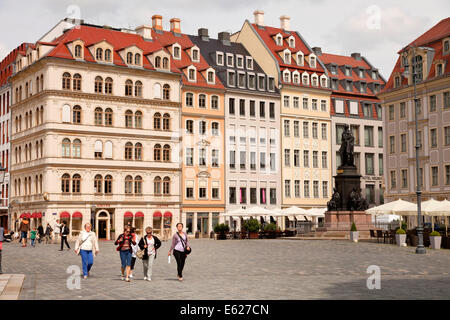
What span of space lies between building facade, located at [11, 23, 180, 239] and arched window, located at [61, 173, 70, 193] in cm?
9

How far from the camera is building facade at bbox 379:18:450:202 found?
64.8m

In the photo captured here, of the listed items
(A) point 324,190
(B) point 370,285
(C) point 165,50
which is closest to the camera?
(B) point 370,285

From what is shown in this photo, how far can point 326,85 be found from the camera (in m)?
85.8

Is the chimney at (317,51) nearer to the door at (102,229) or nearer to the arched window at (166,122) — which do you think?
the arched window at (166,122)

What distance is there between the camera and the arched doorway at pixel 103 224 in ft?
223

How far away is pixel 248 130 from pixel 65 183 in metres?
21.5

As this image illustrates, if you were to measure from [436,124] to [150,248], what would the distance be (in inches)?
1926

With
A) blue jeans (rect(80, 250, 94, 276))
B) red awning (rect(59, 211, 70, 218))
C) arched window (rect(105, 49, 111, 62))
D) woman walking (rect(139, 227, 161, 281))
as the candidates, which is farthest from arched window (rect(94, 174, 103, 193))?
woman walking (rect(139, 227, 161, 281))

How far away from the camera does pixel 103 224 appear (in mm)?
68312

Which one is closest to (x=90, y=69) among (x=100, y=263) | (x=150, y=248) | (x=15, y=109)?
(x=15, y=109)

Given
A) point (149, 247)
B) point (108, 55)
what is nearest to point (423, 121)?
point (108, 55)

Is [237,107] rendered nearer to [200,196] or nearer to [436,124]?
[200,196]

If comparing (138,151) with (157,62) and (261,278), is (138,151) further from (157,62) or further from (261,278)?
(261,278)

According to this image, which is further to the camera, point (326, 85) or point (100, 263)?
point (326, 85)
